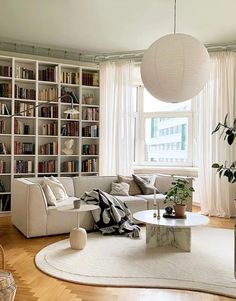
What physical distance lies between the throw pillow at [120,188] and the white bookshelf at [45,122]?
1356mm

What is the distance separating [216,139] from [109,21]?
2744 mm

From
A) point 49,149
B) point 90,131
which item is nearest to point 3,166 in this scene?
point 49,149

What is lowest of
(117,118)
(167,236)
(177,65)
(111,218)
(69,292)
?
(69,292)

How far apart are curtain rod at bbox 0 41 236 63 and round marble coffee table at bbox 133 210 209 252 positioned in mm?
3360

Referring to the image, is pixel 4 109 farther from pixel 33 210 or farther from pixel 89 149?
pixel 33 210

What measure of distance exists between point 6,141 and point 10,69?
127 cm

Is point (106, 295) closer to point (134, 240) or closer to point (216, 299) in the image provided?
point (216, 299)

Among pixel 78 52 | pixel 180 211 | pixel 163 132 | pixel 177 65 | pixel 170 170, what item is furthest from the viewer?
pixel 163 132

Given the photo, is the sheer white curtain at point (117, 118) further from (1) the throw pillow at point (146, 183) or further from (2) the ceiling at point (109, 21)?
(1) the throw pillow at point (146, 183)

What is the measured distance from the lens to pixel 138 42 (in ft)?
19.4

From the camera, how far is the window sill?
21.8 feet

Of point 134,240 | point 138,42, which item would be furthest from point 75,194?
point 138,42

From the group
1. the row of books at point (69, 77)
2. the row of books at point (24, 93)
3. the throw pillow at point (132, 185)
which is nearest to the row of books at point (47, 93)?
the row of books at point (24, 93)

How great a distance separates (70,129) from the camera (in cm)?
646
